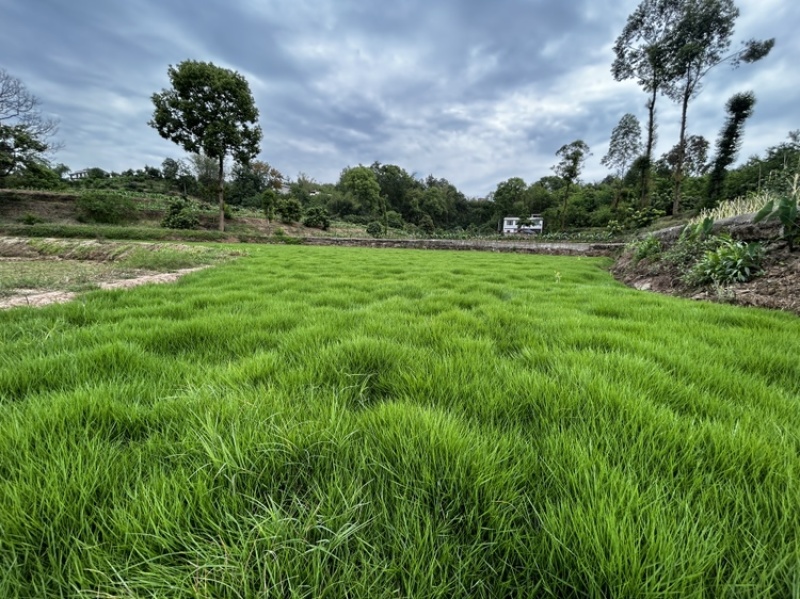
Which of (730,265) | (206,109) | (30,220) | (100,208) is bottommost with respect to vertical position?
(730,265)

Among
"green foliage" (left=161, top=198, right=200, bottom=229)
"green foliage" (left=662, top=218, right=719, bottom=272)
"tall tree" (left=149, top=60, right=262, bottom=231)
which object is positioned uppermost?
"tall tree" (left=149, top=60, right=262, bottom=231)

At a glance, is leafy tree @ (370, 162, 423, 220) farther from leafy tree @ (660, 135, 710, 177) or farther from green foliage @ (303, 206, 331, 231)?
leafy tree @ (660, 135, 710, 177)

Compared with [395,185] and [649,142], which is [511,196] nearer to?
[395,185]

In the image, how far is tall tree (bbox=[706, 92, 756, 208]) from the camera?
18.2 meters

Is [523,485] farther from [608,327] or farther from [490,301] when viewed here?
[490,301]

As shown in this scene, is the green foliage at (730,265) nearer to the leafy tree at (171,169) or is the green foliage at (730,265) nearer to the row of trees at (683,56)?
the row of trees at (683,56)

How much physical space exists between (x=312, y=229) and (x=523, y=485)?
32.6 meters

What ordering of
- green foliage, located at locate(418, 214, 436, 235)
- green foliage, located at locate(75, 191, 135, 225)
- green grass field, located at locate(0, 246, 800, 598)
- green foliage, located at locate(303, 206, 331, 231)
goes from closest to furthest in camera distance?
green grass field, located at locate(0, 246, 800, 598)
green foliage, located at locate(75, 191, 135, 225)
green foliage, located at locate(303, 206, 331, 231)
green foliage, located at locate(418, 214, 436, 235)

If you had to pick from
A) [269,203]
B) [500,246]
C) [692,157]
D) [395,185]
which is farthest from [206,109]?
[692,157]

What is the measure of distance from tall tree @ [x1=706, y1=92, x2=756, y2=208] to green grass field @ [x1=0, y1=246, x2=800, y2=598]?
2627 centimetres

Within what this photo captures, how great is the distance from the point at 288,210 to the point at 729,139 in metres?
34.0

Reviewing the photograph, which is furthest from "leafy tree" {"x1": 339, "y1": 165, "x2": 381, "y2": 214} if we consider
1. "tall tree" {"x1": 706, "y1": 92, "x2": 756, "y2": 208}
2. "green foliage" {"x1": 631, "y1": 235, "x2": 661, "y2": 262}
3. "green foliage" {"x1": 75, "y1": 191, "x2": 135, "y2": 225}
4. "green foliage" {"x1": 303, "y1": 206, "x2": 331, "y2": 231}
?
"green foliage" {"x1": 631, "y1": 235, "x2": 661, "y2": 262}

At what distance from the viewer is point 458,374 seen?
4.72ft

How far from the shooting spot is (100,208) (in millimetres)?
23188
